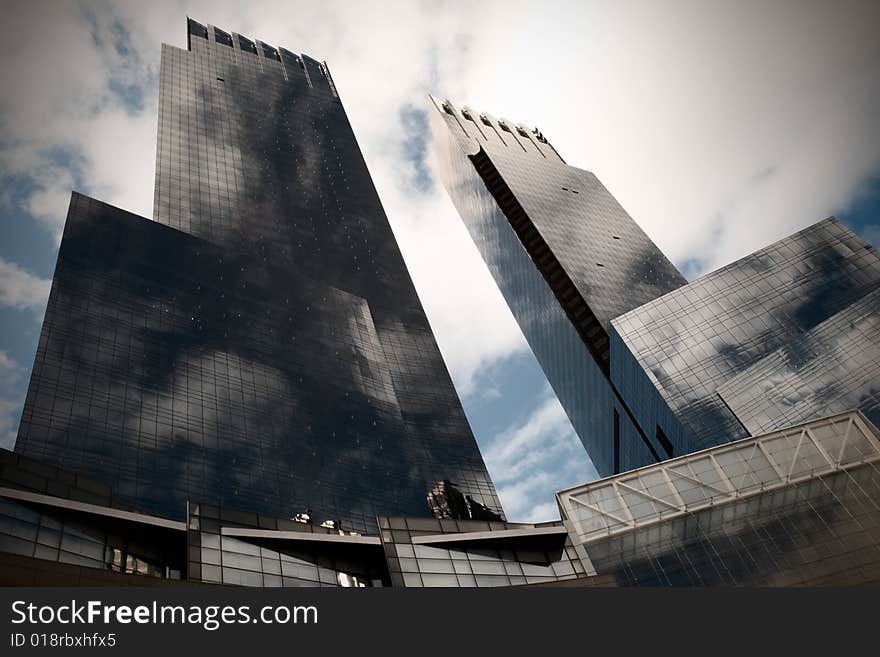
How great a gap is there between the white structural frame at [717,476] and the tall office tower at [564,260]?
36.6m

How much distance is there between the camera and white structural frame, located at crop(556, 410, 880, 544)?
51.2 meters

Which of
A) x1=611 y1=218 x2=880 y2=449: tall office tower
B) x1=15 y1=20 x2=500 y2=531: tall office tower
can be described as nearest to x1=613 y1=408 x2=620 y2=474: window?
x1=611 y1=218 x2=880 y2=449: tall office tower

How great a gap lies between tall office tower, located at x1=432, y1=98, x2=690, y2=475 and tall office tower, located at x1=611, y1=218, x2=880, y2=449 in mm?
7971

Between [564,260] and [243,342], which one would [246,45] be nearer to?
[564,260]

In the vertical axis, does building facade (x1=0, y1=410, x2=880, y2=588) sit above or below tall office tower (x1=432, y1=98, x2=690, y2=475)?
below

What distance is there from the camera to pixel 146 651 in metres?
26.0

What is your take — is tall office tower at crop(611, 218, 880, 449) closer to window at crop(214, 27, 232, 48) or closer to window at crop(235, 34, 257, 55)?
window at crop(235, 34, 257, 55)

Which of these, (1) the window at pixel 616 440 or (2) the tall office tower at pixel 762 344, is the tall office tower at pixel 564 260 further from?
(2) the tall office tower at pixel 762 344

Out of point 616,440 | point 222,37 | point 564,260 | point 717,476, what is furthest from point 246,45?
point 717,476

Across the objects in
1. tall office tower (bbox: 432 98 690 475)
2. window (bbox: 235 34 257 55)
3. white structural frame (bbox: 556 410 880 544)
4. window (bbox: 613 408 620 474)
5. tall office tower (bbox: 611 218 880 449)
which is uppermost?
→ window (bbox: 235 34 257 55)

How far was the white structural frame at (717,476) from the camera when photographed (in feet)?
168

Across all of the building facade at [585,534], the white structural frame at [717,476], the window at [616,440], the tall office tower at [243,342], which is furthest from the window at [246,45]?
the white structural frame at [717,476]

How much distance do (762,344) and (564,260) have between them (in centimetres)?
4677

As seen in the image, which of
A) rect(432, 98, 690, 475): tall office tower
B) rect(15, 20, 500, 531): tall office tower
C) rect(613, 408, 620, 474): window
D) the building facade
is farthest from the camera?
rect(432, 98, 690, 475): tall office tower
